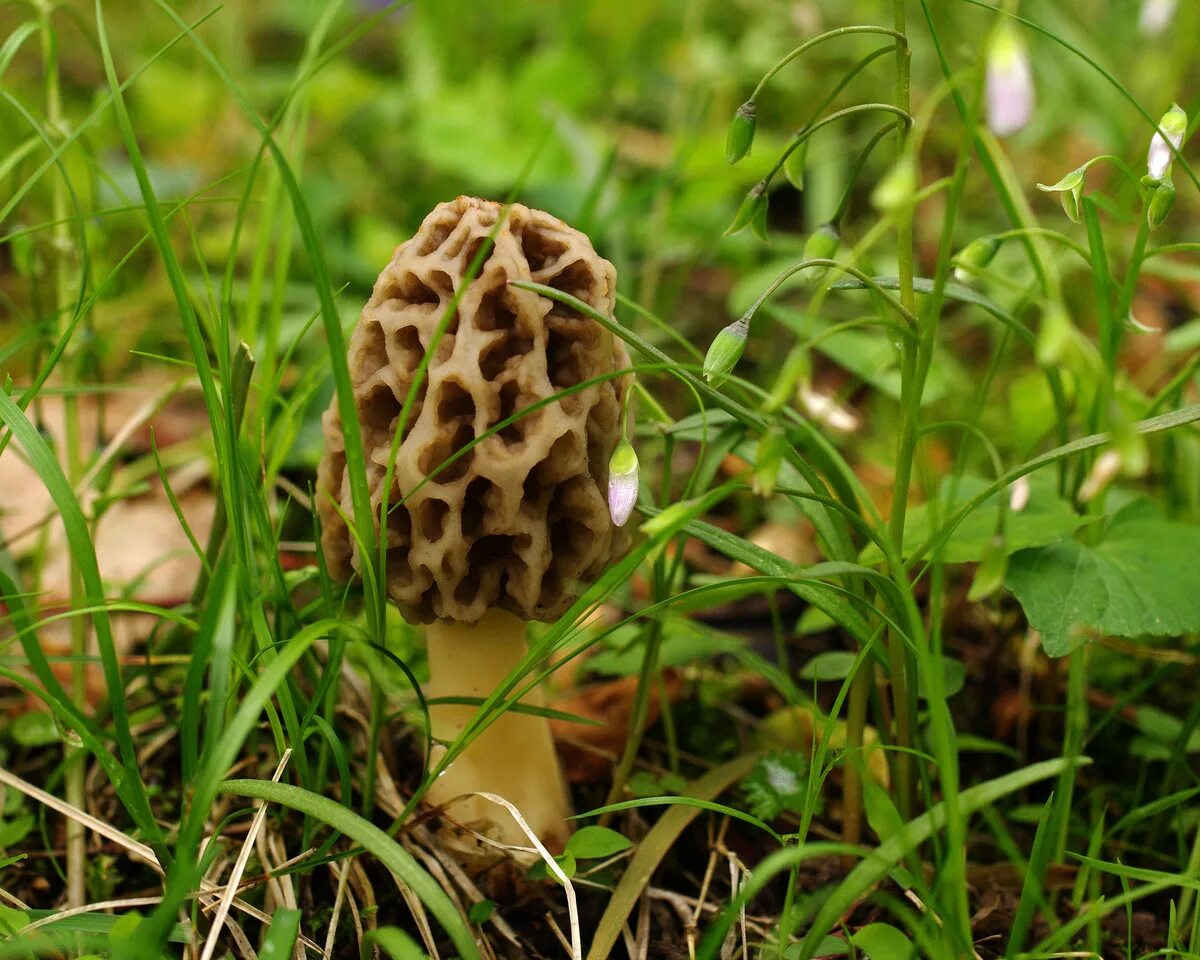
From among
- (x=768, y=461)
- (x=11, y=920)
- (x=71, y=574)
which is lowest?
(x=11, y=920)

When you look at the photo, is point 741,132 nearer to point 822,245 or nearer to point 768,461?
point 822,245

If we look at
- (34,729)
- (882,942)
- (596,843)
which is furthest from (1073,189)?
(34,729)

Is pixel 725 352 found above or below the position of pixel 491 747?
above

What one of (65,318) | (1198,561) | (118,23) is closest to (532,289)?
(1198,561)

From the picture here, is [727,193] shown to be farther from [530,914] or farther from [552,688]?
[530,914]

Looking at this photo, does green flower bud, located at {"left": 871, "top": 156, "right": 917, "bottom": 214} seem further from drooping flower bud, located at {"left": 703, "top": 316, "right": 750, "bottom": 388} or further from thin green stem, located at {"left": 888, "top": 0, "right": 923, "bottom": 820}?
drooping flower bud, located at {"left": 703, "top": 316, "right": 750, "bottom": 388}

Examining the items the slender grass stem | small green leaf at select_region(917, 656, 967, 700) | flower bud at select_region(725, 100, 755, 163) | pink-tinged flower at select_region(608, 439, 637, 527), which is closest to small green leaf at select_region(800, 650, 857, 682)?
small green leaf at select_region(917, 656, 967, 700)

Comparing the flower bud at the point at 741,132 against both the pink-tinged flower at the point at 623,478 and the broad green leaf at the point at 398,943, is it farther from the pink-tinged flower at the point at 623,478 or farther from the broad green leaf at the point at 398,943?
the broad green leaf at the point at 398,943
